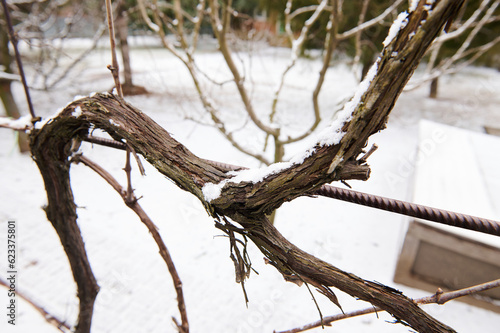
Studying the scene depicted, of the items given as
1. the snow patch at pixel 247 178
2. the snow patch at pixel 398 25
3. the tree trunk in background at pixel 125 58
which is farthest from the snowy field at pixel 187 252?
the tree trunk in background at pixel 125 58

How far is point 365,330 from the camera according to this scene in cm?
258

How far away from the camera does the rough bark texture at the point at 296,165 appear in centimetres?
48

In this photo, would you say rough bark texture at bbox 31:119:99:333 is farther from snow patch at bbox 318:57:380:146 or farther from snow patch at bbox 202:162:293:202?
snow patch at bbox 318:57:380:146

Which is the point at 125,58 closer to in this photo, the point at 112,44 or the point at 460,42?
the point at 112,44

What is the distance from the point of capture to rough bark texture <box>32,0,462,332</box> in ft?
1.59

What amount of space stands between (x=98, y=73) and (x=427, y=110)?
11.2 metres

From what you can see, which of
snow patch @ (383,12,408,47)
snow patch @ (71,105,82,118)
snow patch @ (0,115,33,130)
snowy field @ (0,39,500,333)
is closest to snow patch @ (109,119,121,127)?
snow patch @ (71,105,82,118)

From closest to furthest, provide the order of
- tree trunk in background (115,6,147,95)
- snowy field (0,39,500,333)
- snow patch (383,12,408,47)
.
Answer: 1. snow patch (383,12,408,47)
2. snowy field (0,39,500,333)
3. tree trunk in background (115,6,147,95)

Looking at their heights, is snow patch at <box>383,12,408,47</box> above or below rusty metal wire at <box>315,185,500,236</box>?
above

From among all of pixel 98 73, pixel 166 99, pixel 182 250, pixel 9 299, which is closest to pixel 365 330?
pixel 182 250

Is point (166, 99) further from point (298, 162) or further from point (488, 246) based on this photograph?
point (298, 162)

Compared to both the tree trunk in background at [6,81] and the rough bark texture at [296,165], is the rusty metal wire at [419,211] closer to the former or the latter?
the rough bark texture at [296,165]

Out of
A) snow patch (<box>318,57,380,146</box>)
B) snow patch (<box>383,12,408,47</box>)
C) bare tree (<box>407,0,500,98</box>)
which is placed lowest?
snow patch (<box>318,57,380,146</box>)

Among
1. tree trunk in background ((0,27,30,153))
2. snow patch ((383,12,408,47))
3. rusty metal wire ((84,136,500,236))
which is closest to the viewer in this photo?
snow patch ((383,12,408,47))
